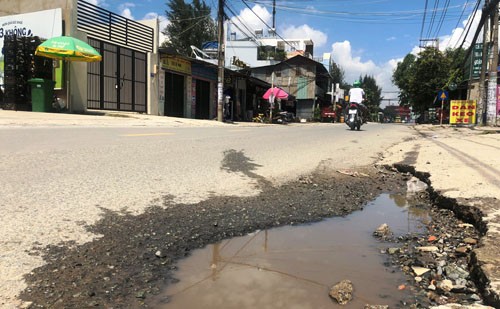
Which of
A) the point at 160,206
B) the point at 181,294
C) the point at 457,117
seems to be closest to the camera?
the point at 181,294

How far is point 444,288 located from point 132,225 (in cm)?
223

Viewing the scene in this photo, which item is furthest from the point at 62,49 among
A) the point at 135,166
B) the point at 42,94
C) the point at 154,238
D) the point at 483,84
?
the point at 483,84

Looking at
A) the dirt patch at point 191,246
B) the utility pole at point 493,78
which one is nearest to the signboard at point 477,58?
the utility pole at point 493,78

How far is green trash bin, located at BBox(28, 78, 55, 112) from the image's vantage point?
1545 centimetres

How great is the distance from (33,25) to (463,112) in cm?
2139

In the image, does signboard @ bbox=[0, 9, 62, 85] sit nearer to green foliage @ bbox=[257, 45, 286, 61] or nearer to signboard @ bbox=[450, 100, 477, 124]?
signboard @ bbox=[450, 100, 477, 124]

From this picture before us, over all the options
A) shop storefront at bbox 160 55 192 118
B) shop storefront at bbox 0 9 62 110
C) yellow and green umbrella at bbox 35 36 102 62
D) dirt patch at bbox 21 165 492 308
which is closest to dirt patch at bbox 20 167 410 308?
dirt patch at bbox 21 165 492 308

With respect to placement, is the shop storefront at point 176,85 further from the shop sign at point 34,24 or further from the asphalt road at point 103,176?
the asphalt road at point 103,176

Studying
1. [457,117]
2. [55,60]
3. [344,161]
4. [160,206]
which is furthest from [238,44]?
[160,206]

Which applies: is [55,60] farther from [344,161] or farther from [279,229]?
[279,229]

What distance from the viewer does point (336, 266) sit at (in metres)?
2.74

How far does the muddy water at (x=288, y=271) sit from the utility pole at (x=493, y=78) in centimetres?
1832

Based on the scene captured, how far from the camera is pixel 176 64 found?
76.0 ft

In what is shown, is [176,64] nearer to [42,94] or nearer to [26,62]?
[26,62]
